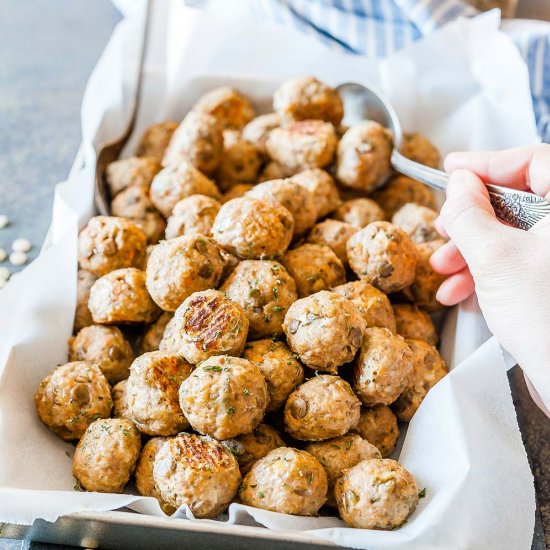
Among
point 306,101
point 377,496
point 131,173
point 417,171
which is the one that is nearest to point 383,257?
point 417,171

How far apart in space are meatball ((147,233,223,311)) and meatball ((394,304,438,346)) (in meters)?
0.52

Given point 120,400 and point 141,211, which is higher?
point 141,211

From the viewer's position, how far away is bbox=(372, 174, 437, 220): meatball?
7.44 feet

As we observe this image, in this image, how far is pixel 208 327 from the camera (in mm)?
1577

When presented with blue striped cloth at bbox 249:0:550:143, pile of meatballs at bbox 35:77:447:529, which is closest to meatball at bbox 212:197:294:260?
pile of meatballs at bbox 35:77:447:529

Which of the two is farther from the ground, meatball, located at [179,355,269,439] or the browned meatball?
the browned meatball

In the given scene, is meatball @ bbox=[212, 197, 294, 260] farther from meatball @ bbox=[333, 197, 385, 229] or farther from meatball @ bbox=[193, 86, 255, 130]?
meatball @ bbox=[193, 86, 255, 130]

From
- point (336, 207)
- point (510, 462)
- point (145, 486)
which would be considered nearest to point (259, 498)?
point (145, 486)

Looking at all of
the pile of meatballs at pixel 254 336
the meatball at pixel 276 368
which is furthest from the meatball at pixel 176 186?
the meatball at pixel 276 368

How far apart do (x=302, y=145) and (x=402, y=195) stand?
37 cm

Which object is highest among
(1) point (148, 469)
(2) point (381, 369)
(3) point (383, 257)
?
(3) point (383, 257)

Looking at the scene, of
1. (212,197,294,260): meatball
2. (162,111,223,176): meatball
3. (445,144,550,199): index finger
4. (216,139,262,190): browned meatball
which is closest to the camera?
(212,197,294,260): meatball

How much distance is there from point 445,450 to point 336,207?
2.81ft

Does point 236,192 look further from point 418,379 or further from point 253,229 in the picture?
point 418,379
